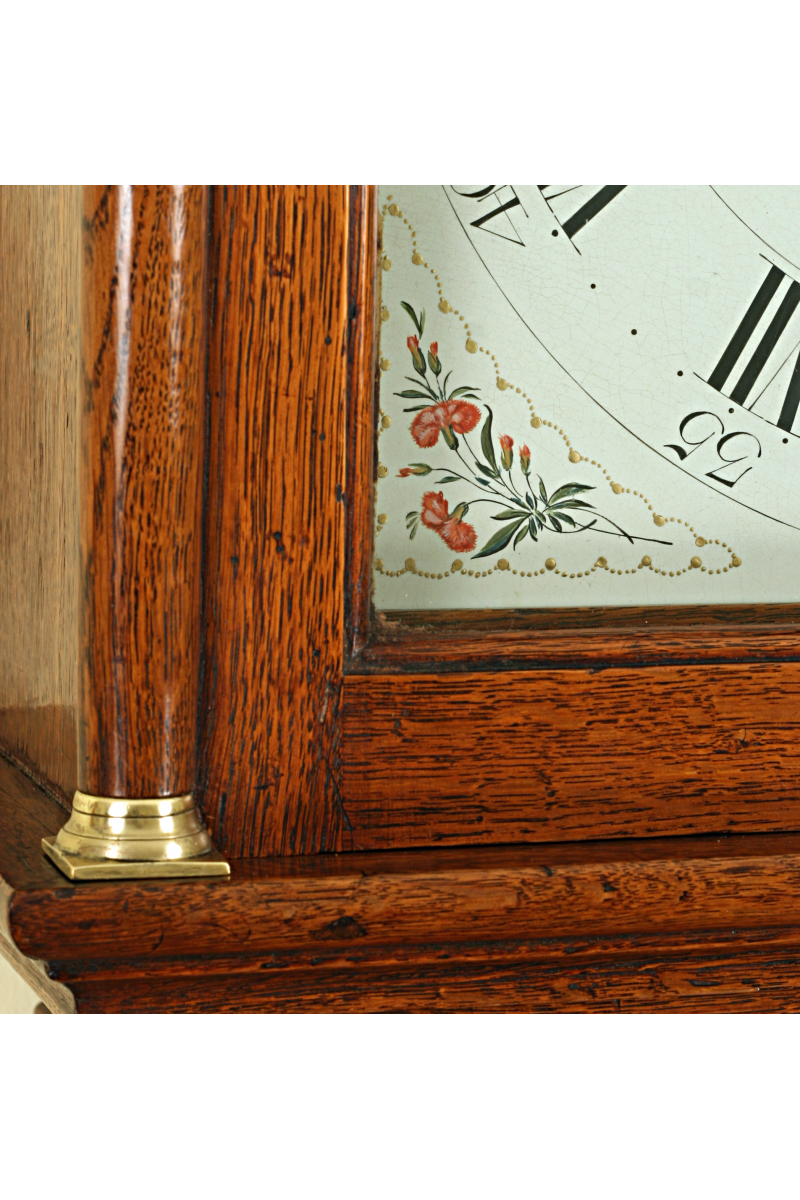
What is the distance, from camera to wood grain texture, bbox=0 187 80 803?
399mm

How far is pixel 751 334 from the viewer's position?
434 mm

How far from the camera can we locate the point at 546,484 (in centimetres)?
42

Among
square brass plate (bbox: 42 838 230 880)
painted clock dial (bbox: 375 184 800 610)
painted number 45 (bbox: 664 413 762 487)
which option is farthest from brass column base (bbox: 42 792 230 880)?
painted number 45 (bbox: 664 413 762 487)

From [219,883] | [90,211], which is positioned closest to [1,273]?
[90,211]

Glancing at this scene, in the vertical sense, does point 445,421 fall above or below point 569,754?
above

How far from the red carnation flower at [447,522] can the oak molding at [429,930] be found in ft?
0.35

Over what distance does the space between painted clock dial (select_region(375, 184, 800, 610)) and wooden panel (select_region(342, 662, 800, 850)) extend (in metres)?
0.03

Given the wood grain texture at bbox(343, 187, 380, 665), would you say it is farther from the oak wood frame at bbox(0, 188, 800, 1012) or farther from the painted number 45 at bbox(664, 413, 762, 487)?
the painted number 45 at bbox(664, 413, 762, 487)

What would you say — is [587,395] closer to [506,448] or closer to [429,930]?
[506,448]

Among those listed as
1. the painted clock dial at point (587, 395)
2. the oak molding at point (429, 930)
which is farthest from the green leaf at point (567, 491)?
the oak molding at point (429, 930)

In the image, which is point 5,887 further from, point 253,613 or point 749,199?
point 749,199

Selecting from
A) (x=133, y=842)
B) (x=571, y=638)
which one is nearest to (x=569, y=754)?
(x=571, y=638)

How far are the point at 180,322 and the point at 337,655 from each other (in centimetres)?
12

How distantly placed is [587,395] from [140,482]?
0.54 feet
